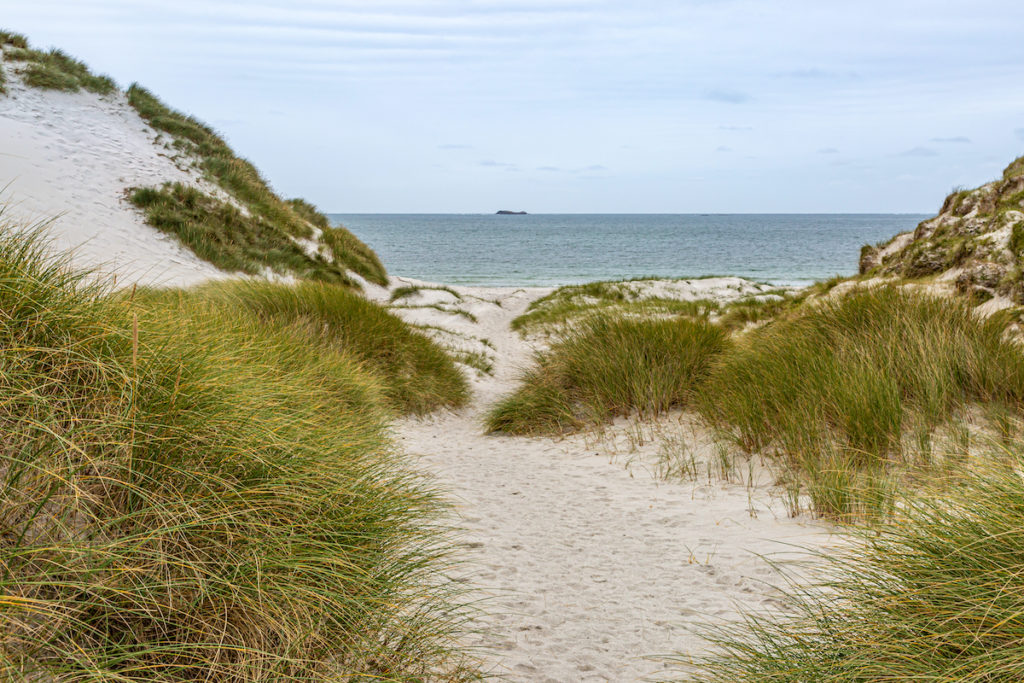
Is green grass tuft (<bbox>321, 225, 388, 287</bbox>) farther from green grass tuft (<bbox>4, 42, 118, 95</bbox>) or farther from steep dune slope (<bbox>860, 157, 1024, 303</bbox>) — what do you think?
steep dune slope (<bbox>860, 157, 1024, 303</bbox>)

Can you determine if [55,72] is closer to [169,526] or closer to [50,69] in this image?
[50,69]

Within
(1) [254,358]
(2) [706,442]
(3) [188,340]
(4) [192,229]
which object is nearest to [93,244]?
(4) [192,229]

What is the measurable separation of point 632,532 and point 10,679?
3812mm

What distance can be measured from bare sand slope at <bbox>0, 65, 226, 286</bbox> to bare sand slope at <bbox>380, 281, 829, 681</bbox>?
293 inches

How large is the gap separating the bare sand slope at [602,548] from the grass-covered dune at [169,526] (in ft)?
1.98

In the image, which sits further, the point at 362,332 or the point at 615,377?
the point at 362,332

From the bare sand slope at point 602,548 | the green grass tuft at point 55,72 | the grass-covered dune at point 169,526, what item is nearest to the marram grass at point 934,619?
the bare sand slope at point 602,548

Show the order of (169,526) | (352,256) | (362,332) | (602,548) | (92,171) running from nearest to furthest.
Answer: (169,526), (602,548), (362,332), (92,171), (352,256)

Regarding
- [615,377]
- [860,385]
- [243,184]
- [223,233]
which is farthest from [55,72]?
[860,385]

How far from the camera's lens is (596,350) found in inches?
334

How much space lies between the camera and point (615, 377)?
26.5ft

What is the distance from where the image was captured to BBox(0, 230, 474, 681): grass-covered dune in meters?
2.26

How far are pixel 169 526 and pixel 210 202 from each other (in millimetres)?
14609

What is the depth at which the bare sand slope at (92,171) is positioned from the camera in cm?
1201
